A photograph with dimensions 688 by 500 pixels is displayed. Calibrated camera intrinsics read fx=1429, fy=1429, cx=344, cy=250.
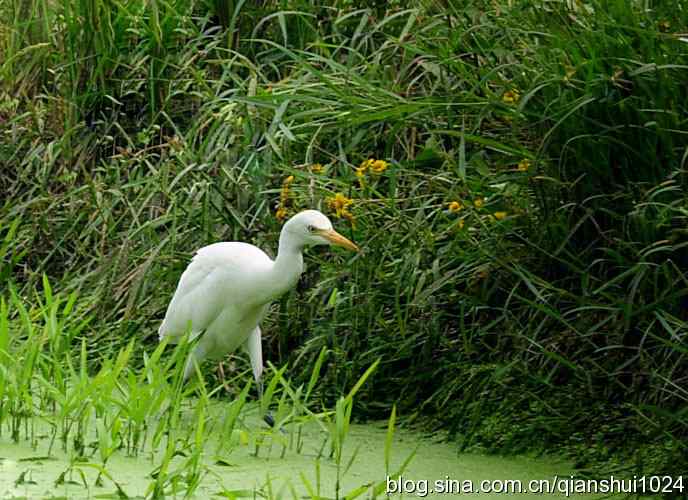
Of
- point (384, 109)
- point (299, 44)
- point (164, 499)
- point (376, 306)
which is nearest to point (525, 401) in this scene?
point (376, 306)

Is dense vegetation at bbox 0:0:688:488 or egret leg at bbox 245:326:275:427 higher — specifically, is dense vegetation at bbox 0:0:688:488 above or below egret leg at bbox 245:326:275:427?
above

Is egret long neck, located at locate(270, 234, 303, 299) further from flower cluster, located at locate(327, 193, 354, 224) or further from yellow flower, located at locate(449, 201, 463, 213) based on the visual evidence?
yellow flower, located at locate(449, 201, 463, 213)

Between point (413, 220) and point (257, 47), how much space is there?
1.65m

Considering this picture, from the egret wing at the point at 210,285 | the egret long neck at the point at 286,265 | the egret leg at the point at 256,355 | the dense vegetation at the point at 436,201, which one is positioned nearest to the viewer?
the dense vegetation at the point at 436,201

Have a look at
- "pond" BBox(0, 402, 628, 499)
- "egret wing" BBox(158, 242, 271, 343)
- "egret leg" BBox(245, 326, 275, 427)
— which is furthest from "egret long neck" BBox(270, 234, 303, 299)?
"pond" BBox(0, 402, 628, 499)

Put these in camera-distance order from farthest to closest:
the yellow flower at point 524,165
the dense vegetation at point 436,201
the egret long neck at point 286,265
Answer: the egret long neck at point 286,265 < the yellow flower at point 524,165 < the dense vegetation at point 436,201

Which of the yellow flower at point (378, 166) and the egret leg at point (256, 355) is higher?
the yellow flower at point (378, 166)

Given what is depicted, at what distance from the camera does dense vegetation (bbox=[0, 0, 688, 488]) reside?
A: 3.81 metres

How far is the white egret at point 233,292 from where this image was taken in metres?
4.23

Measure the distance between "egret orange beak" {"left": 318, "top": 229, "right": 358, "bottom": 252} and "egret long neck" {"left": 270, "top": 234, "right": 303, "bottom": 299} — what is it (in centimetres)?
12

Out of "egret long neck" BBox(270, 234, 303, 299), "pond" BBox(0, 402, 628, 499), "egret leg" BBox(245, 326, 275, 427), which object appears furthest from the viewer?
"egret leg" BBox(245, 326, 275, 427)

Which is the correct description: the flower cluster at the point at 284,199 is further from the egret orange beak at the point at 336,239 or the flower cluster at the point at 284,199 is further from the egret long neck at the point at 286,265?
the egret orange beak at the point at 336,239

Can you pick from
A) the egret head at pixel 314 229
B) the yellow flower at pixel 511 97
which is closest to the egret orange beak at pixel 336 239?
the egret head at pixel 314 229

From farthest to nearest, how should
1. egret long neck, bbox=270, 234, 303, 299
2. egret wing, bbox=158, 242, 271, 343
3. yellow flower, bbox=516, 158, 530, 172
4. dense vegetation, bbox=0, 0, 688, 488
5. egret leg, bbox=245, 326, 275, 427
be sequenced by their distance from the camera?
egret leg, bbox=245, 326, 275, 427 → egret wing, bbox=158, 242, 271, 343 → egret long neck, bbox=270, 234, 303, 299 → yellow flower, bbox=516, 158, 530, 172 → dense vegetation, bbox=0, 0, 688, 488
